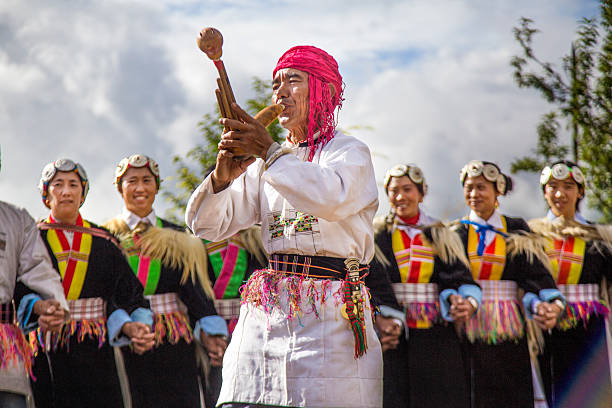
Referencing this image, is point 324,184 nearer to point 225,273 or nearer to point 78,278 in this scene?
point 78,278

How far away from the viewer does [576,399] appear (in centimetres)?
669

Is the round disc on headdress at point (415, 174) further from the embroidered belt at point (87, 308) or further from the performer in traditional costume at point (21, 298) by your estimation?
the performer in traditional costume at point (21, 298)

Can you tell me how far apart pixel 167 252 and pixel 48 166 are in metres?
1.13

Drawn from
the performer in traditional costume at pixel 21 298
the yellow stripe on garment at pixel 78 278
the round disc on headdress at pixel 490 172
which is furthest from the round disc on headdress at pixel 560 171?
the performer in traditional costume at pixel 21 298

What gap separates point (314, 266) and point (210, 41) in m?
1.03

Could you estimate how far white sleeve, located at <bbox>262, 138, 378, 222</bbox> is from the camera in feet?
10.0

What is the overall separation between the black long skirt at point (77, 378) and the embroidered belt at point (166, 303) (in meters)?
0.65

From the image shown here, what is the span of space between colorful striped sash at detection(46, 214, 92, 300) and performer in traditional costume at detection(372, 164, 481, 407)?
2295mm

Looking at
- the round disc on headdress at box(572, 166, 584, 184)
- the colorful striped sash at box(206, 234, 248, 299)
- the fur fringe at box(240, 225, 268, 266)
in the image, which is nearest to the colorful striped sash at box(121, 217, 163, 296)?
the colorful striped sash at box(206, 234, 248, 299)

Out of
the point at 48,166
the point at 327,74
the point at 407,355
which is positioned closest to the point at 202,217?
the point at 327,74

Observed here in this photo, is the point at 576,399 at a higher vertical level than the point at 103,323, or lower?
lower

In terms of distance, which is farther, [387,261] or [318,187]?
[387,261]

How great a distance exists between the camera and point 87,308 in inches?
221

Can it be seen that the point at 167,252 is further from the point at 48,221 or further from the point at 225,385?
the point at 225,385
